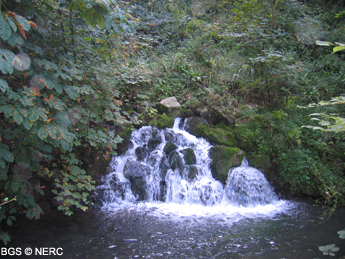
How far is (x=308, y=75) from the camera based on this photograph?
8.77 m

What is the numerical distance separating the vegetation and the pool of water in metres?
0.53

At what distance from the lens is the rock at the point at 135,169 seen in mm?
5969

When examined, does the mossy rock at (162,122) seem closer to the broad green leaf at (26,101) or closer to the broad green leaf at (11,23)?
the broad green leaf at (26,101)

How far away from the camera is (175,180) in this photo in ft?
19.7

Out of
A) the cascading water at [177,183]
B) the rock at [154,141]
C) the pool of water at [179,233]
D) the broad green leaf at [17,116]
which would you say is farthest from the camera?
the rock at [154,141]

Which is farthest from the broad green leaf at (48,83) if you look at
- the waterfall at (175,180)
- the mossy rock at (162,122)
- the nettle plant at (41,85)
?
the mossy rock at (162,122)

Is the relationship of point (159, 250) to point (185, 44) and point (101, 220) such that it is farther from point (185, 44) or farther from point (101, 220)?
point (185, 44)

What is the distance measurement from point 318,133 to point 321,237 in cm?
361

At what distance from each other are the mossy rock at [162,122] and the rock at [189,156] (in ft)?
4.12

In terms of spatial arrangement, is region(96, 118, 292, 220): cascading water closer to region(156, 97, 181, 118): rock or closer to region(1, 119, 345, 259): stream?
region(1, 119, 345, 259): stream

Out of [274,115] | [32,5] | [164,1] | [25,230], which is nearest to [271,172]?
[274,115]

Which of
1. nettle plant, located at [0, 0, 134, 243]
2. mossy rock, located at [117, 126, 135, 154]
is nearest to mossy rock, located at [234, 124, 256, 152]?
mossy rock, located at [117, 126, 135, 154]

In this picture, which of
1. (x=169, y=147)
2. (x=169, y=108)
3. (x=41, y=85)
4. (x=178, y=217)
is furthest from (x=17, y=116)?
(x=169, y=108)

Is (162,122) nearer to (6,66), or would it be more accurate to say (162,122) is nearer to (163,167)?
(163,167)
